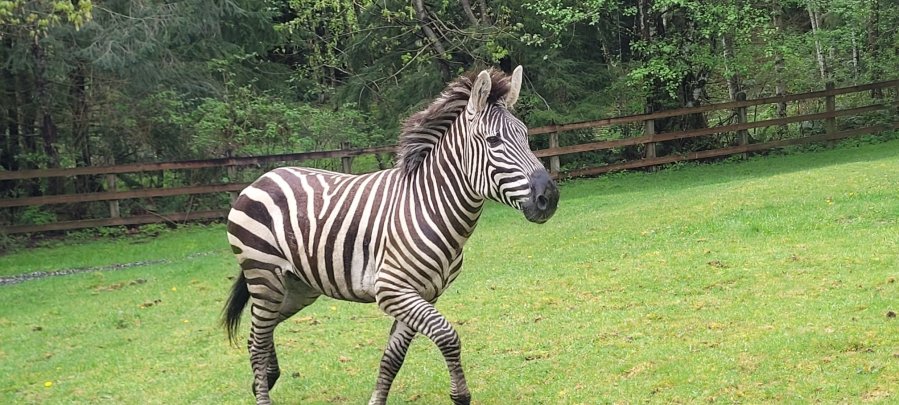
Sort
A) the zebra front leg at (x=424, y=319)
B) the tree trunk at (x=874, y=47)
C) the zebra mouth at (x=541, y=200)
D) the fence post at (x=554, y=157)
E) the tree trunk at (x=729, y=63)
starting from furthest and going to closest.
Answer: the tree trunk at (x=874, y=47)
the tree trunk at (x=729, y=63)
the fence post at (x=554, y=157)
the zebra front leg at (x=424, y=319)
the zebra mouth at (x=541, y=200)

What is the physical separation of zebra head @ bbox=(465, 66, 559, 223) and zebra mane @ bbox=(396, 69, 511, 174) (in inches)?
3.9

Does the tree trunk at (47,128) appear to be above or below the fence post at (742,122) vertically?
above

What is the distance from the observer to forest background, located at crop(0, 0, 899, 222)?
61.0 ft

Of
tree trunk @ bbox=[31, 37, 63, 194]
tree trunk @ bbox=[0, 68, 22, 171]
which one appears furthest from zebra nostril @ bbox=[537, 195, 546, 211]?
tree trunk @ bbox=[0, 68, 22, 171]

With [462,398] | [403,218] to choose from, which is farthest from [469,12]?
[462,398]

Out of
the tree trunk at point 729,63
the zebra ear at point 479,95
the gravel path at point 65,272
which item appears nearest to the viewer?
the zebra ear at point 479,95

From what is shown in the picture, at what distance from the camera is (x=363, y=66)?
2488cm

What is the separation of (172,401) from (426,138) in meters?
3.28

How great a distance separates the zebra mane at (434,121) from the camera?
5.75 meters

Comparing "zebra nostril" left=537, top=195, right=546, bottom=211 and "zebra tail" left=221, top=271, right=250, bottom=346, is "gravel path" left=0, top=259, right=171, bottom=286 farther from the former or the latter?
"zebra nostril" left=537, top=195, right=546, bottom=211

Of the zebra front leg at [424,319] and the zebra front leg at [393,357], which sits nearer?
the zebra front leg at [424,319]

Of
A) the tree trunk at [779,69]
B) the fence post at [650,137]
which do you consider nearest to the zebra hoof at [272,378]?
the fence post at [650,137]

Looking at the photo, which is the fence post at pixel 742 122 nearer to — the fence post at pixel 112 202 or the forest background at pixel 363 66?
the forest background at pixel 363 66

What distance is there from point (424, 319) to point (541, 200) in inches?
41.9
